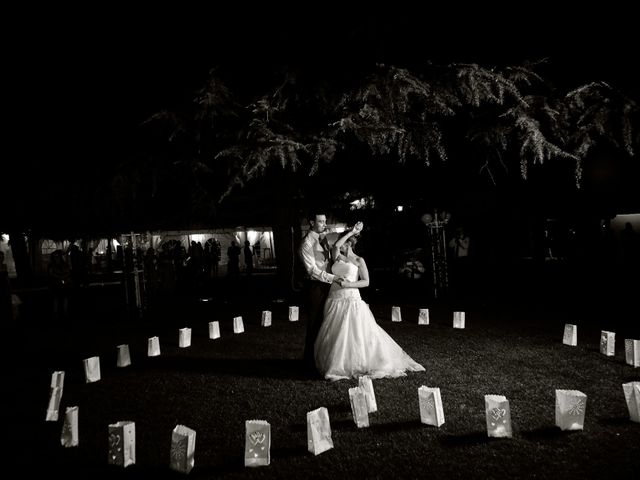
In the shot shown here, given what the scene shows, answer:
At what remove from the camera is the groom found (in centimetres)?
649

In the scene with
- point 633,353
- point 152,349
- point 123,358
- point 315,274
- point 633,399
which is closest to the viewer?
point 633,399

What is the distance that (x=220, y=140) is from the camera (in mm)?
11758

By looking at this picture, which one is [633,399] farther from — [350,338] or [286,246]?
[286,246]

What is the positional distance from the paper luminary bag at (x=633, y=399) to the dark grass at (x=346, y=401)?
9 cm

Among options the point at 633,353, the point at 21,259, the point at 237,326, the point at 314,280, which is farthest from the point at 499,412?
the point at 21,259

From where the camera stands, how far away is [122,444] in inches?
163

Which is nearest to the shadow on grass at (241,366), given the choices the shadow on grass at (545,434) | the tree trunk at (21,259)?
Answer: the shadow on grass at (545,434)

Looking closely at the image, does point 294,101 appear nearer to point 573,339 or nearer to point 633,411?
point 573,339

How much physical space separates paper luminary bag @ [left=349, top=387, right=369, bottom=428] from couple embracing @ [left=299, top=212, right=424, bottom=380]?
1.52 metres

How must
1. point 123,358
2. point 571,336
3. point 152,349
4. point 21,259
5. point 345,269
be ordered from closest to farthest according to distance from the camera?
point 345,269 → point 571,336 → point 123,358 → point 152,349 → point 21,259

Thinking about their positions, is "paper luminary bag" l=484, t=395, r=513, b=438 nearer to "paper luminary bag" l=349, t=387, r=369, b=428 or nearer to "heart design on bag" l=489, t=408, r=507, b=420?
"heart design on bag" l=489, t=408, r=507, b=420

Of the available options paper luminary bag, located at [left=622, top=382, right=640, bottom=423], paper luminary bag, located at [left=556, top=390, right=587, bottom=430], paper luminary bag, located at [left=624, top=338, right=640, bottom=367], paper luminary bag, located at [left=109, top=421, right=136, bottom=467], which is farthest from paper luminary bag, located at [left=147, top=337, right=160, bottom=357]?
paper luminary bag, located at [left=624, top=338, right=640, bottom=367]

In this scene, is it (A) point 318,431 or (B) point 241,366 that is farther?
(B) point 241,366

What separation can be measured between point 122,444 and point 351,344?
9.94 feet
